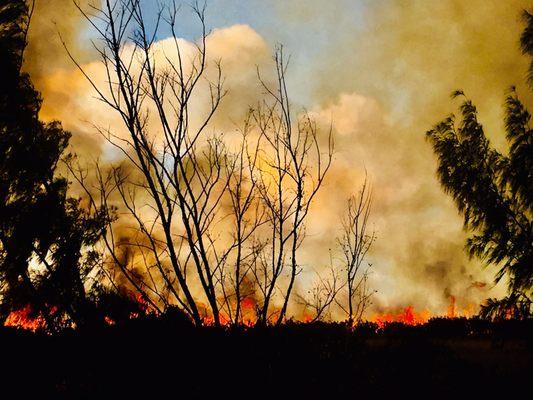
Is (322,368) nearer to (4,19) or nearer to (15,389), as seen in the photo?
(15,389)

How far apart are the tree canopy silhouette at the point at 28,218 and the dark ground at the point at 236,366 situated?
3262 mm

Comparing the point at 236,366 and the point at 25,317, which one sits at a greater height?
the point at 25,317

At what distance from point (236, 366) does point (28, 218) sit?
27.7 feet

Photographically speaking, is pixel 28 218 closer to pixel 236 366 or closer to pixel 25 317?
pixel 25 317

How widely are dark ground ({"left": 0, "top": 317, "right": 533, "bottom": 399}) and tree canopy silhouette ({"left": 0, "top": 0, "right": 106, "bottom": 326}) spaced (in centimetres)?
326

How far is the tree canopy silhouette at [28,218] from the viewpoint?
10477 millimetres

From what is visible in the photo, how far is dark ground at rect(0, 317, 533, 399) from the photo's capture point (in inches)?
201

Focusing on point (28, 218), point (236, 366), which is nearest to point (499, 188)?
point (236, 366)

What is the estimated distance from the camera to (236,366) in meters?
5.61

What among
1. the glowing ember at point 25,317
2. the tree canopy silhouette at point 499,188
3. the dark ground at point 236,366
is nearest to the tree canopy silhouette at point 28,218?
the glowing ember at point 25,317

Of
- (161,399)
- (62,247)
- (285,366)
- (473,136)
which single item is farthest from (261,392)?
(62,247)

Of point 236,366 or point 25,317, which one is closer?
point 236,366

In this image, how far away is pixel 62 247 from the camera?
36.7ft

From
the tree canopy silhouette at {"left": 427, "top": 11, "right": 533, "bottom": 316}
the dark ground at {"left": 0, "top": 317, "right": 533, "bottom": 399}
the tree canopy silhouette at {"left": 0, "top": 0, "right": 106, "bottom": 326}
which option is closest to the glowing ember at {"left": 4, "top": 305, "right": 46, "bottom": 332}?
the tree canopy silhouette at {"left": 0, "top": 0, "right": 106, "bottom": 326}
